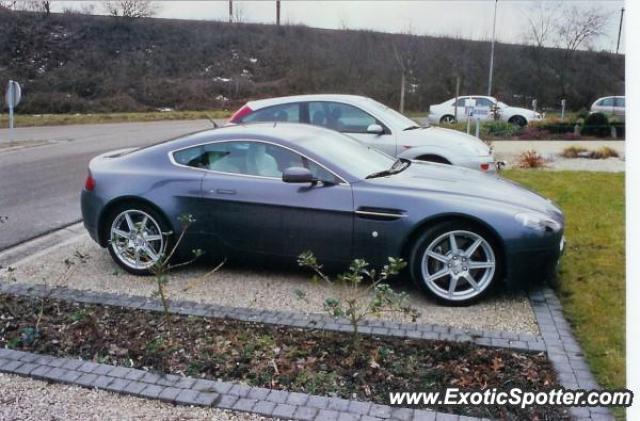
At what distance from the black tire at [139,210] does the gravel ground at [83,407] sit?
2128 mm

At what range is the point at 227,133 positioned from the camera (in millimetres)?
5766

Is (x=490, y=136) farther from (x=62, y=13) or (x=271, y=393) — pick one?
(x=62, y=13)

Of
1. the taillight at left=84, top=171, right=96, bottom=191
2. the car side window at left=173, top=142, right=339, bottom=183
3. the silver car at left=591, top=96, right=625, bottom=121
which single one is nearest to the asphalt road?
the taillight at left=84, top=171, right=96, bottom=191

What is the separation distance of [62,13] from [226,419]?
61.2 metres

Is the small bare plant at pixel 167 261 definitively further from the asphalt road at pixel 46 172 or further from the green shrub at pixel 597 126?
the green shrub at pixel 597 126

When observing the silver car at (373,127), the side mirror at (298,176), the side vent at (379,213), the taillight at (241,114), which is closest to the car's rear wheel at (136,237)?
the side mirror at (298,176)

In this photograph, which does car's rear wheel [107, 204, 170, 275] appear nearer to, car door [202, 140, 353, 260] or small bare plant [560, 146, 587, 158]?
car door [202, 140, 353, 260]

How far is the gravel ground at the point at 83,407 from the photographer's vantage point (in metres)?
3.35

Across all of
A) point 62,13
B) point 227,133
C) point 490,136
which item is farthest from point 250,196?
point 62,13

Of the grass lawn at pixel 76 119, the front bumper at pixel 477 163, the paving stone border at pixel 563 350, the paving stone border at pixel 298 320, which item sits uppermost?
the grass lawn at pixel 76 119

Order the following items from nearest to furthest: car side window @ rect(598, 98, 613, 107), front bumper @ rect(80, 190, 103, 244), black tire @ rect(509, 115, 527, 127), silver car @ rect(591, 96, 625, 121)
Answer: front bumper @ rect(80, 190, 103, 244)
black tire @ rect(509, 115, 527, 127)
silver car @ rect(591, 96, 625, 121)
car side window @ rect(598, 98, 613, 107)

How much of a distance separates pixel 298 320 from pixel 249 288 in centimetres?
102

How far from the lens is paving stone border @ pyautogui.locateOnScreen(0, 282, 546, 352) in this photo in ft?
13.6

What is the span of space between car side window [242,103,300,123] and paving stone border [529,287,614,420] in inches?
178
